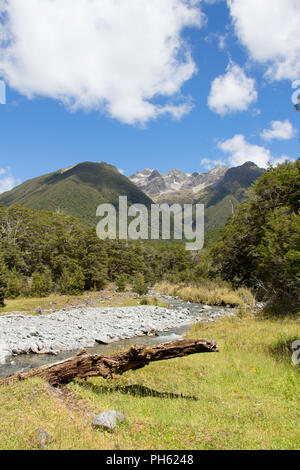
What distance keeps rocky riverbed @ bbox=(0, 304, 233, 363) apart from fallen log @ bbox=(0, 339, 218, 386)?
18.3ft

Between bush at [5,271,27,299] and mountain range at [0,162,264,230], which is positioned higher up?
mountain range at [0,162,264,230]

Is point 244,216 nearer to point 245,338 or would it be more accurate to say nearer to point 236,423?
point 245,338

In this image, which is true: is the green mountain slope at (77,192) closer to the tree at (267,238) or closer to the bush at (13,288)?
the bush at (13,288)

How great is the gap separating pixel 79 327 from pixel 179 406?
37.8 feet

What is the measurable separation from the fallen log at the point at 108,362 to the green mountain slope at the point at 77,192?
84.7m

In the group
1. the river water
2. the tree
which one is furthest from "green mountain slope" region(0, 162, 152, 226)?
the river water

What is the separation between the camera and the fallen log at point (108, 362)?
610 centimetres

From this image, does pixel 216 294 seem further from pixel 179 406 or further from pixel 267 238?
pixel 179 406

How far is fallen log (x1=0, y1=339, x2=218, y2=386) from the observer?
6.10 metres

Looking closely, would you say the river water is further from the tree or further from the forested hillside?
the forested hillside

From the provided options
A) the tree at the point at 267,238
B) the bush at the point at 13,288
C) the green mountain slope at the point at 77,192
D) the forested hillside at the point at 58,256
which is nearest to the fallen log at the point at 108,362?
the tree at the point at 267,238

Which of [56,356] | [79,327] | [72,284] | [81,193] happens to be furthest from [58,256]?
[81,193]
